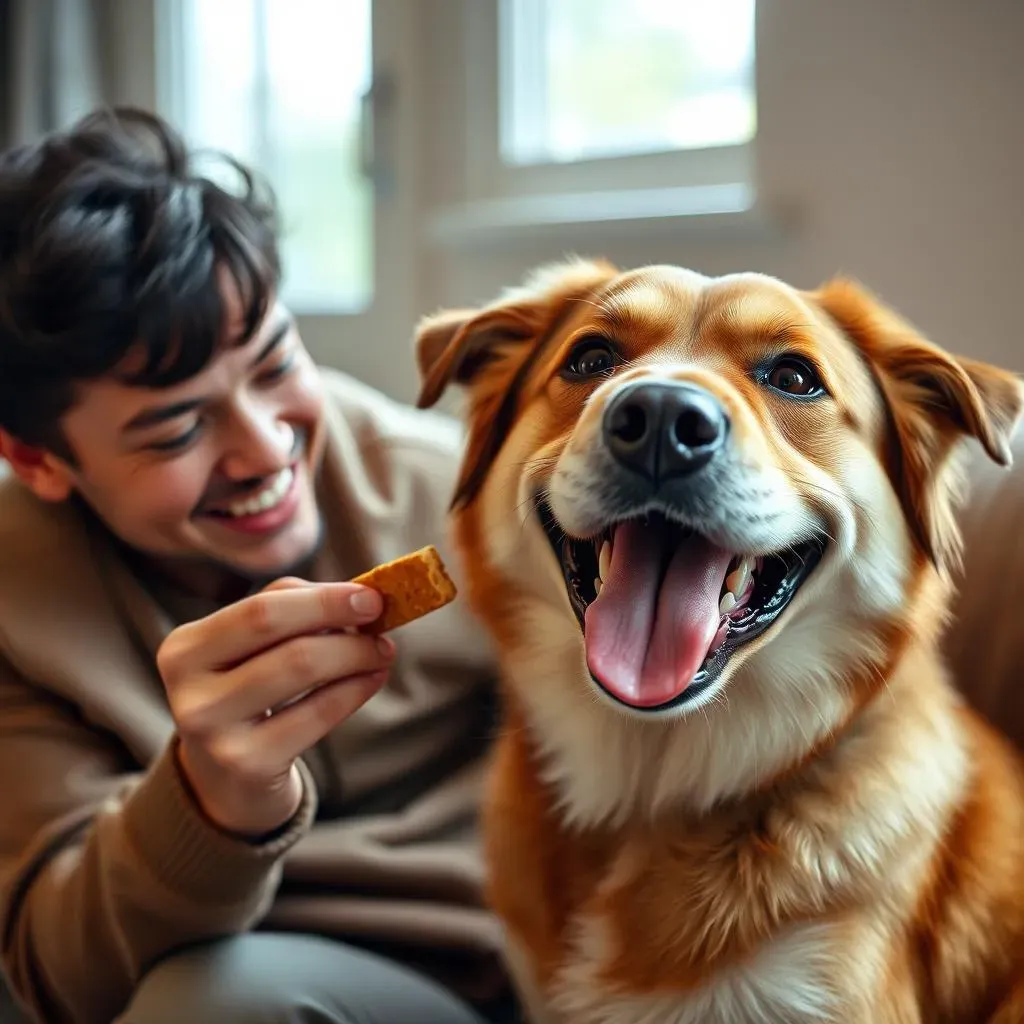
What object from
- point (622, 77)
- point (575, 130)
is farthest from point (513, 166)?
point (622, 77)

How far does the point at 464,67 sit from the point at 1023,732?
1.76 m

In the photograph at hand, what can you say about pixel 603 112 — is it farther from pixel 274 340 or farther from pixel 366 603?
pixel 366 603

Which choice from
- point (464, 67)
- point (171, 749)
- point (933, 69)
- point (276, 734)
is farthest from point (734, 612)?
point (464, 67)

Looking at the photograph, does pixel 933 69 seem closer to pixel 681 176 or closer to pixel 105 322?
pixel 681 176

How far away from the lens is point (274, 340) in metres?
1.41

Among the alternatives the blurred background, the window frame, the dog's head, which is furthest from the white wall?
the dog's head

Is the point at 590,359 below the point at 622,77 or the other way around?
below

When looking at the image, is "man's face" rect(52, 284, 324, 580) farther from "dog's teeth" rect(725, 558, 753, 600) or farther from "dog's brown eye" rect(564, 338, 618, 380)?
"dog's teeth" rect(725, 558, 753, 600)

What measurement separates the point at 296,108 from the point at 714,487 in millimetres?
2387

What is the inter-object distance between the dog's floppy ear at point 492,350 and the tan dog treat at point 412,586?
0.17 meters

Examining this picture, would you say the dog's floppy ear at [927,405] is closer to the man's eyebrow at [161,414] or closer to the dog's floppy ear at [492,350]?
the dog's floppy ear at [492,350]

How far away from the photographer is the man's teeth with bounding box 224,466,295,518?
4.65ft

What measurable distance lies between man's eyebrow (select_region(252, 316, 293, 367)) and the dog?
11.5 inches

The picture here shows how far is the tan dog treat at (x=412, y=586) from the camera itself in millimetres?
1050
